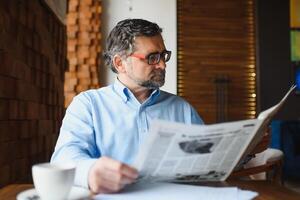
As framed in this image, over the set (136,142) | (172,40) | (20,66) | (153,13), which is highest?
(153,13)

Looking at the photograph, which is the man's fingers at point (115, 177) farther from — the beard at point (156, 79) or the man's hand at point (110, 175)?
the beard at point (156, 79)

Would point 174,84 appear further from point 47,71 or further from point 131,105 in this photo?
point 131,105

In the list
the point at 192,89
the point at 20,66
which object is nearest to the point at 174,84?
the point at 192,89

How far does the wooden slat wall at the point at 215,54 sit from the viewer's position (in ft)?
15.7

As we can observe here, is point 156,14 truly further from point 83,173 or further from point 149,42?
point 83,173

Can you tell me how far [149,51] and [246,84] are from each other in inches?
150

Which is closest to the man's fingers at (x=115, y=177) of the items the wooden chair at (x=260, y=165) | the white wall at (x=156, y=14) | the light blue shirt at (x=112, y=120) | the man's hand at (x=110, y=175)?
the man's hand at (x=110, y=175)

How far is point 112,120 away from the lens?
124 centimetres

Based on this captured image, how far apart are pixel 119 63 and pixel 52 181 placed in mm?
789

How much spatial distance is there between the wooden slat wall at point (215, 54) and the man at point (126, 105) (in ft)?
11.2

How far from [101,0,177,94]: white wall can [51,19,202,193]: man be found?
3.26 metres

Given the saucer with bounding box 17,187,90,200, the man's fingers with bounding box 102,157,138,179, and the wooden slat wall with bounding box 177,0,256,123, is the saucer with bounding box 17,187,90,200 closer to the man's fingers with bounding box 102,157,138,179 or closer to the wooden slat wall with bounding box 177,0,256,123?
the man's fingers with bounding box 102,157,138,179

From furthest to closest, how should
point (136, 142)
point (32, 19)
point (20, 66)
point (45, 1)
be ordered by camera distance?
point (45, 1), point (32, 19), point (20, 66), point (136, 142)

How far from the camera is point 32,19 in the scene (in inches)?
61.9
